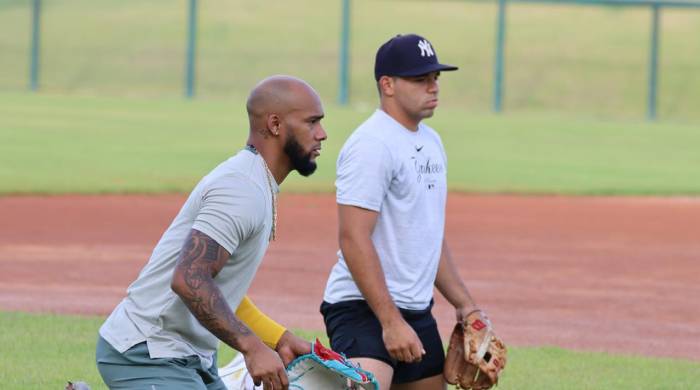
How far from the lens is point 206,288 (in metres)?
4.75

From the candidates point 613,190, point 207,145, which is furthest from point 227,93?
point 613,190

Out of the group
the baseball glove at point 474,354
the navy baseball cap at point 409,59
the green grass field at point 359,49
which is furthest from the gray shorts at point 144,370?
the green grass field at point 359,49

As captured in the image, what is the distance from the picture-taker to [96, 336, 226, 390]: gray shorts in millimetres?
5043

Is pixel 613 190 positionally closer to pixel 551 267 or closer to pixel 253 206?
pixel 551 267

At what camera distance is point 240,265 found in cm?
502

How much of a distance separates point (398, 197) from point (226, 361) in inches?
112

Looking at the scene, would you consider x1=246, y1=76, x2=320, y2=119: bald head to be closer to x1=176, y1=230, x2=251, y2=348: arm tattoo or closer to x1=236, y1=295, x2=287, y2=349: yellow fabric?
x1=176, y1=230, x2=251, y2=348: arm tattoo

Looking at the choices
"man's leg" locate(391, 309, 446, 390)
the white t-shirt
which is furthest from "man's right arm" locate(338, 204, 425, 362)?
"man's leg" locate(391, 309, 446, 390)

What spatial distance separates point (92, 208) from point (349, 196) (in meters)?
11.9

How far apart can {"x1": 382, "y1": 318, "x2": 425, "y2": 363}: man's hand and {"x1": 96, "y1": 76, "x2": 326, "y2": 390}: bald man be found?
0.77 m

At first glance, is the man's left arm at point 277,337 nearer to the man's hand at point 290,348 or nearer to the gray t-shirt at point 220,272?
the man's hand at point 290,348

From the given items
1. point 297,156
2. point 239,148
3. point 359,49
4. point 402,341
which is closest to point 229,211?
point 297,156

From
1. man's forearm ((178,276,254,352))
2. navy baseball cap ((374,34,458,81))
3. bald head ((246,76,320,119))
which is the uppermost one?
navy baseball cap ((374,34,458,81))

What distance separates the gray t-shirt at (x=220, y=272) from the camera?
4836mm
